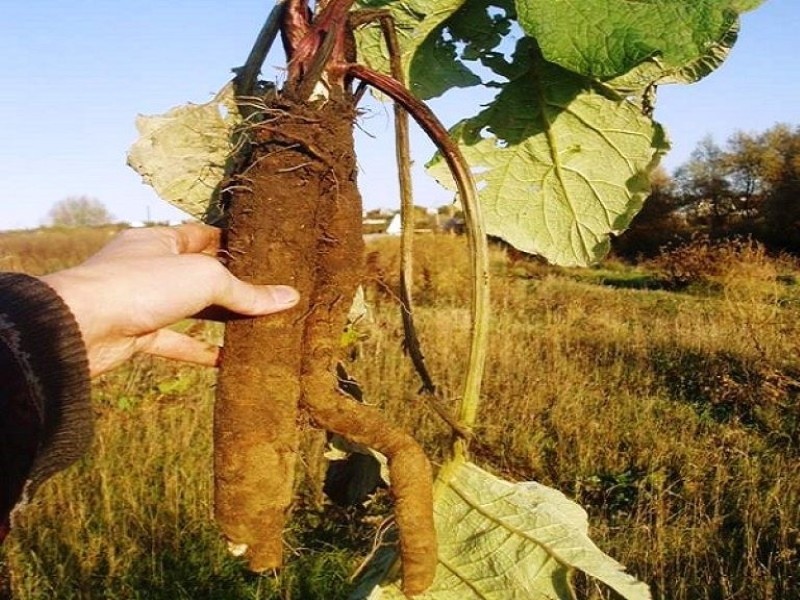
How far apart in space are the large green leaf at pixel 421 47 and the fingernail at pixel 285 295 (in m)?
0.50

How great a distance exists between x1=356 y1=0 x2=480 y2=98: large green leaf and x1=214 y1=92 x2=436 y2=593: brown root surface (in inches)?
9.4

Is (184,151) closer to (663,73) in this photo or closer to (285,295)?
(285,295)

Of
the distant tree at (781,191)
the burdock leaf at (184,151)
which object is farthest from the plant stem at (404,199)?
the distant tree at (781,191)

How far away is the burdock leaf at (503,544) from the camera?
52.7 inches

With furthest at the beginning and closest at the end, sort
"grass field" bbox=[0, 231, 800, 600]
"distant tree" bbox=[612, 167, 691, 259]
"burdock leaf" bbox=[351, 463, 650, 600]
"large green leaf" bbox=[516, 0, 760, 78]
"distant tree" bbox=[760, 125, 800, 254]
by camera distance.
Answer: "distant tree" bbox=[612, 167, 691, 259] < "distant tree" bbox=[760, 125, 800, 254] < "grass field" bbox=[0, 231, 800, 600] < "burdock leaf" bbox=[351, 463, 650, 600] < "large green leaf" bbox=[516, 0, 760, 78]

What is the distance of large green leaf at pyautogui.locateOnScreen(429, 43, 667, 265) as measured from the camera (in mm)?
1548

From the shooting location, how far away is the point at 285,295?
1405 millimetres

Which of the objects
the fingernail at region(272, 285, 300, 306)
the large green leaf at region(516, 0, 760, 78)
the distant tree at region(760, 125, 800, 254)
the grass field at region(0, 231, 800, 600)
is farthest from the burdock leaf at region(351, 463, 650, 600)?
the distant tree at region(760, 125, 800, 254)

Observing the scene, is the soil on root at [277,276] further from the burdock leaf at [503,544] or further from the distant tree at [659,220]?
the distant tree at [659,220]

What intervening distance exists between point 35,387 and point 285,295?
0.43 m

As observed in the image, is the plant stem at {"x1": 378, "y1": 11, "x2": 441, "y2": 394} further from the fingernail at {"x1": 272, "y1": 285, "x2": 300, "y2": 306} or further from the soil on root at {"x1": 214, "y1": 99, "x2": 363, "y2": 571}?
the fingernail at {"x1": 272, "y1": 285, "x2": 300, "y2": 306}

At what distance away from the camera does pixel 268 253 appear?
4.62ft

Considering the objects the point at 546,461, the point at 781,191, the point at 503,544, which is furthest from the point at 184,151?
the point at 781,191

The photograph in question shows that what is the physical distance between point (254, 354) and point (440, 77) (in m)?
0.68
